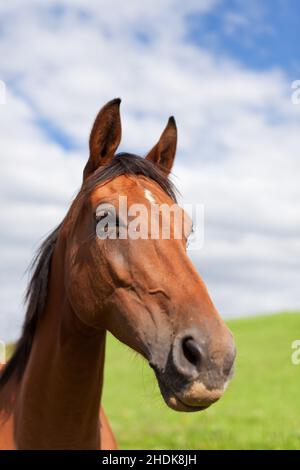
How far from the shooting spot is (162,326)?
10.9 ft

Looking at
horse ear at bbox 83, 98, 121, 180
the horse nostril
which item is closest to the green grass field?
the horse nostril

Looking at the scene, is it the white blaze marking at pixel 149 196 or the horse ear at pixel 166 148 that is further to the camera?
the horse ear at pixel 166 148

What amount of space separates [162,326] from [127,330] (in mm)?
338

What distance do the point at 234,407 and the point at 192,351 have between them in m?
18.3

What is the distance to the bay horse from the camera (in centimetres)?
315

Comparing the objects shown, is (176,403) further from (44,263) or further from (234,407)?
(234,407)

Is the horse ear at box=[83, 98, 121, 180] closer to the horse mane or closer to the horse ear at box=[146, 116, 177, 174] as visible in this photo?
the horse mane

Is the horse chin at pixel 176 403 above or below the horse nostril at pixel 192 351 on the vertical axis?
below

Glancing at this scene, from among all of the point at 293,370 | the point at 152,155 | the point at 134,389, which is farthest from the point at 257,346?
the point at 152,155

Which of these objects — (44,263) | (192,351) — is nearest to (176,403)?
(192,351)

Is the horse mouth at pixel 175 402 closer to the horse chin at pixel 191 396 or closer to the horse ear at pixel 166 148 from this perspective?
the horse chin at pixel 191 396

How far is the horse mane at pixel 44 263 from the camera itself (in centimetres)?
409

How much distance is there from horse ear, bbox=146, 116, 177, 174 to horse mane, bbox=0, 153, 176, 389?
49 centimetres

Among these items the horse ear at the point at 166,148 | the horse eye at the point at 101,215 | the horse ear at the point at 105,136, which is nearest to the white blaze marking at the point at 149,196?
the horse eye at the point at 101,215
